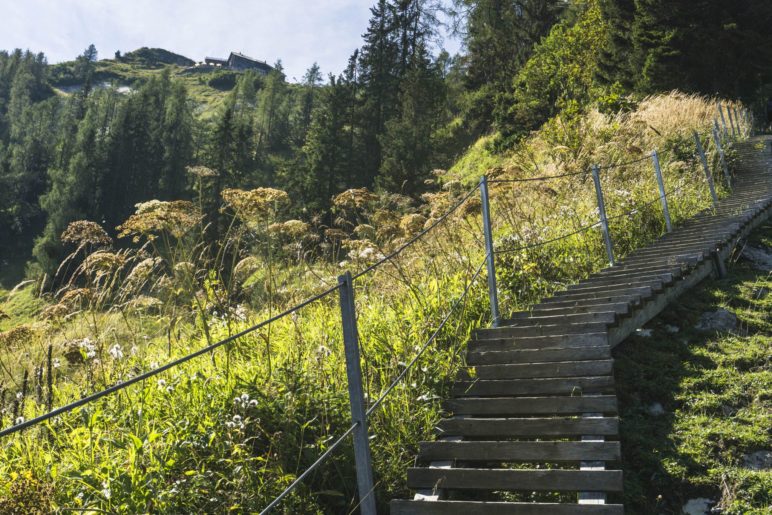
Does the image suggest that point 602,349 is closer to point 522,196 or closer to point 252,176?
A: point 522,196

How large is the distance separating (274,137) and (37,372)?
92567 millimetres

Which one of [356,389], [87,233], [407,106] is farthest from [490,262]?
[407,106]

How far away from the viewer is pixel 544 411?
12.5 ft

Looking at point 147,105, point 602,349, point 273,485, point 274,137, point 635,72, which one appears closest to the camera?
point 273,485

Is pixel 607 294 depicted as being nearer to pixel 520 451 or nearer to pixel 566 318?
pixel 566 318

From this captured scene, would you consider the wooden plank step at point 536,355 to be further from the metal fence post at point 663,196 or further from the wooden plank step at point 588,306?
the metal fence post at point 663,196

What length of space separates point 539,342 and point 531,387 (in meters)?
0.61

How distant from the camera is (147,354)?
501 centimetres

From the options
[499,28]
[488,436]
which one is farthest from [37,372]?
[499,28]

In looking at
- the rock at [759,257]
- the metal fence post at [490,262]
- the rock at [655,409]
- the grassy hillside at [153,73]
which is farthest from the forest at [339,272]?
the grassy hillside at [153,73]

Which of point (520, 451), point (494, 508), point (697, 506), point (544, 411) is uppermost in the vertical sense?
point (544, 411)

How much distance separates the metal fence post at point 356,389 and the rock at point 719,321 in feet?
13.4

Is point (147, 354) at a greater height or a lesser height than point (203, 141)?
lesser

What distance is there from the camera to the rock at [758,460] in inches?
138
